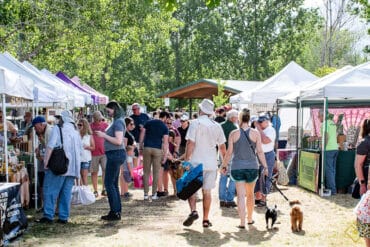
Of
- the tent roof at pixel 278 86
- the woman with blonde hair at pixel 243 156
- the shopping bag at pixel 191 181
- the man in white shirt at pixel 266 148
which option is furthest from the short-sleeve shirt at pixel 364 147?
the tent roof at pixel 278 86

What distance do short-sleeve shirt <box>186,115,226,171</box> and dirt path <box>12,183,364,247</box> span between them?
3.23ft

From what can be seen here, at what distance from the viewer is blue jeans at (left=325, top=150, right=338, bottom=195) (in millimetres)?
11117

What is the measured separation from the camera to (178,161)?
9492mm

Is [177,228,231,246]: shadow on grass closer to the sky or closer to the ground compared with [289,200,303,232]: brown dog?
closer to the ground

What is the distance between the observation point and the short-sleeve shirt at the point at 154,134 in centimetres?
995

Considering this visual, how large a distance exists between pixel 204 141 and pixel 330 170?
14.8ft

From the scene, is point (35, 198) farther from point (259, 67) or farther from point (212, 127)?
point (259, 67)

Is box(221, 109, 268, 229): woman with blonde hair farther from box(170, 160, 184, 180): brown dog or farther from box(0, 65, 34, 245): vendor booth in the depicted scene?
box(0, 65, 34, 245): vendor booth

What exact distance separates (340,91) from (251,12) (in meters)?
42.6

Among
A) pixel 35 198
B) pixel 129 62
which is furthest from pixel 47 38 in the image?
pixel 129 62

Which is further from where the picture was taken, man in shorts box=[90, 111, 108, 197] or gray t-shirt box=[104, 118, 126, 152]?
man in shorts box=[90, 111, 108, 197]

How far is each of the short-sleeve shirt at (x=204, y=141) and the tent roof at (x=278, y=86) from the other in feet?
Answer: 28.6

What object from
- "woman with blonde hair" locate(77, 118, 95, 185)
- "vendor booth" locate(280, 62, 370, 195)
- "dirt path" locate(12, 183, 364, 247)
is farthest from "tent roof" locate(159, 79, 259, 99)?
"dirt path" locate(12, 183, 364, 247)

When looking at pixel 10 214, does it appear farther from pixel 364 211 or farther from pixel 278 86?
pixel 278 86
